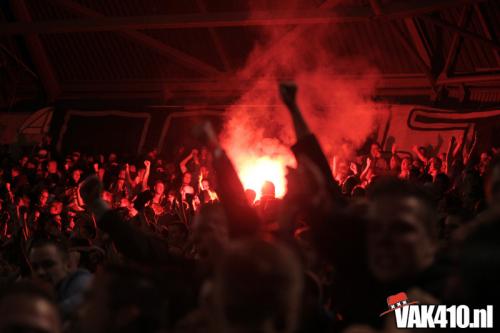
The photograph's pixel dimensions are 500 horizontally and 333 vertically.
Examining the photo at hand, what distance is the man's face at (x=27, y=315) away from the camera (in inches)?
136

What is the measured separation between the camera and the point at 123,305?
3.11 meters

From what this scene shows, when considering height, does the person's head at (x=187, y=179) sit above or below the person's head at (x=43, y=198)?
above

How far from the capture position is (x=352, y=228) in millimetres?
3438

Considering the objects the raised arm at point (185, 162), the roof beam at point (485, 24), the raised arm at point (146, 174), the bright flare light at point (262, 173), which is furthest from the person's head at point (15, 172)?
the roof beam at point (485, 24)

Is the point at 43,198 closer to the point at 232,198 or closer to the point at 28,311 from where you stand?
the point at 232,198

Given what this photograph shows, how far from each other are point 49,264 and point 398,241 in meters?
2.88

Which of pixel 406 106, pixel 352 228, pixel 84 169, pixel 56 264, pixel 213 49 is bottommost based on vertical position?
pixel 352 228

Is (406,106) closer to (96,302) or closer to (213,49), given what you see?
(213,49)

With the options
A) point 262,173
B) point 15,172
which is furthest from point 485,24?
point 15,172

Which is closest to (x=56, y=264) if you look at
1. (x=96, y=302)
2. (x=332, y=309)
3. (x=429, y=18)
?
(x=332, y=309)

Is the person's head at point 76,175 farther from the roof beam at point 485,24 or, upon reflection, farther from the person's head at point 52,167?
the roof beam at point 485,24

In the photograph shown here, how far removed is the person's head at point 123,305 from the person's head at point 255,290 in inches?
21.0

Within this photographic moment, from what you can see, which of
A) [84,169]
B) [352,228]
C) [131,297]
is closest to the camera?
[131,297]

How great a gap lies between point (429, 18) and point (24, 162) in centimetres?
798
